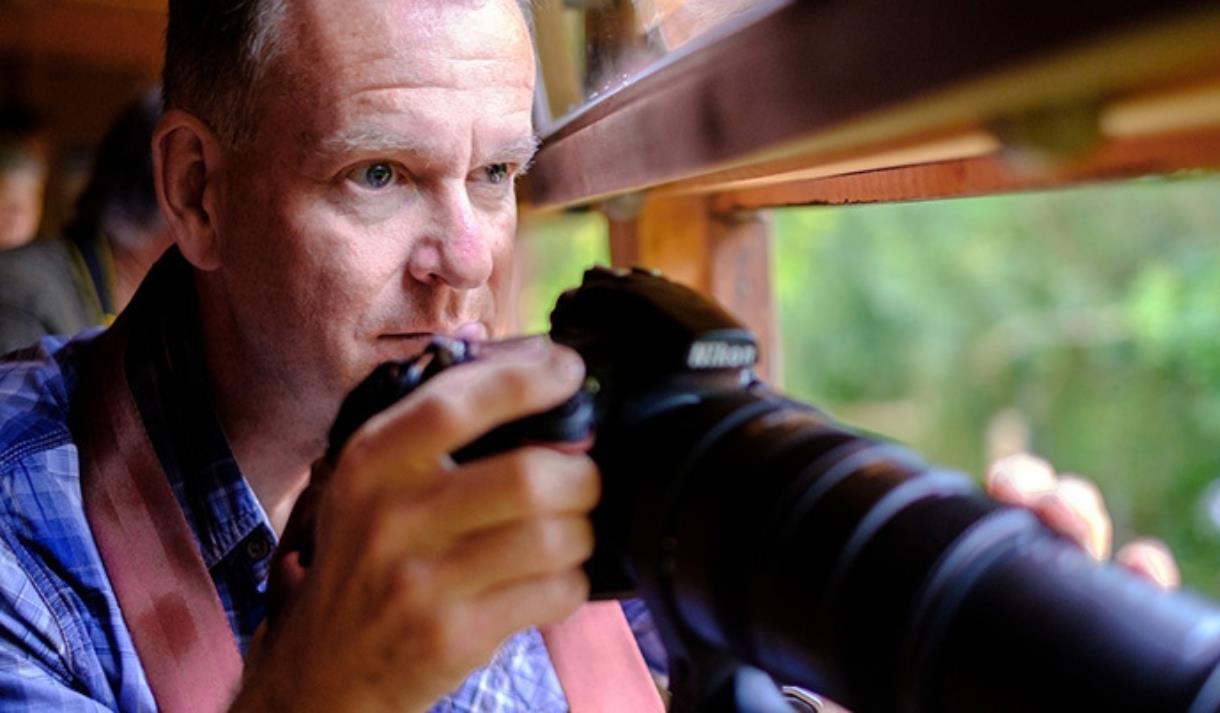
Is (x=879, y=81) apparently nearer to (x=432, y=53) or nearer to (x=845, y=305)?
(x=432, y=53)

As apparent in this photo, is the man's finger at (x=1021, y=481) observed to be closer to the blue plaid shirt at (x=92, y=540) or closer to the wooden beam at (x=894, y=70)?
the wooden beam at (x=894, y=70)

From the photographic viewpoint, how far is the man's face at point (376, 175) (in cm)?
82

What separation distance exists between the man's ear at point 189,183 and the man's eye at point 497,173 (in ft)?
0.69

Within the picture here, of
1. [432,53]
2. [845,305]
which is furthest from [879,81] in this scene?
[845,305]

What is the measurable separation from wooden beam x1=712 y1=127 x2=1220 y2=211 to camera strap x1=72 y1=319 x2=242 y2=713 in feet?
1.51

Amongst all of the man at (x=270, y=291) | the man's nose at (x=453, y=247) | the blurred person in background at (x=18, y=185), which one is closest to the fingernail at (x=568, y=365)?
the man at (x=270, y=291)

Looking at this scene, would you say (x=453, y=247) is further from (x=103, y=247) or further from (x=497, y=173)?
(x=103, y=247)

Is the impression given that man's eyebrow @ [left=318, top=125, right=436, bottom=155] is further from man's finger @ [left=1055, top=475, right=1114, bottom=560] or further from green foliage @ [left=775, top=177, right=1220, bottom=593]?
green foliage @ [left=775, top=177, right=1220, bottom=593]

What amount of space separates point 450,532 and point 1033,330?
6080 mm

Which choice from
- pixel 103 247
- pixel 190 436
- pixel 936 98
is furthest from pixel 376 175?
pixel 103 247

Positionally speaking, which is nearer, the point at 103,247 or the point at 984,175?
the point at 984,175

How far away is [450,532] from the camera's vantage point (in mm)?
495

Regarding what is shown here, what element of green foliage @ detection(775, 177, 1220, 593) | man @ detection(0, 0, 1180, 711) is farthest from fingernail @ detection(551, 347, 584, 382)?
green foliage @ detection(775, 177, 1220, 593)

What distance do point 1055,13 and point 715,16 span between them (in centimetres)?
31
